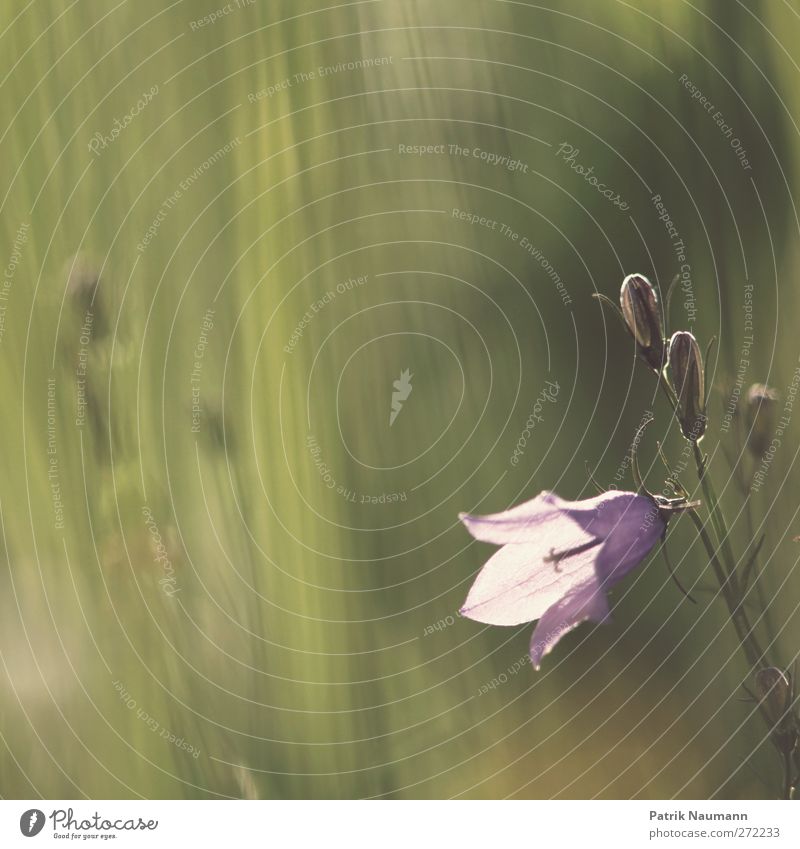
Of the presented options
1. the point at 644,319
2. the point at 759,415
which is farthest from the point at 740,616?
the point at 644,319

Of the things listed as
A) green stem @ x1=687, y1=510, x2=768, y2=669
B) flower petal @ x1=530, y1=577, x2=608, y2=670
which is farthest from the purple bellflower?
green stem @ x1=687, y1=510, x2=768, y2=669

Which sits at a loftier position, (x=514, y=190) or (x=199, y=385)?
(x=514, y=190)

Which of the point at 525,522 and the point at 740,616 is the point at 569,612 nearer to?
the point at 525,522

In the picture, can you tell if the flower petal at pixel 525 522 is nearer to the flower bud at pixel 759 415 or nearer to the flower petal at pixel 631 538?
the flower petal at pixel 631 538

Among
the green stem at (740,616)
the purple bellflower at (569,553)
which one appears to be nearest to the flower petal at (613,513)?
the purple bellflower at (569,553)

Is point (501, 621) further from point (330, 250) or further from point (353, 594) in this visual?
point (330, 250)
